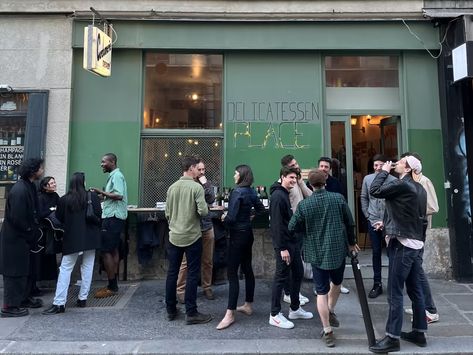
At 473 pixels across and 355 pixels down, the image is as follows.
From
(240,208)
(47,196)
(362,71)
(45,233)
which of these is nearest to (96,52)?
(47,196)

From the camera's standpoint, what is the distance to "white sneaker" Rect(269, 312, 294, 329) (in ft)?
16.0

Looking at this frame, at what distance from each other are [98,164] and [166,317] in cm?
321

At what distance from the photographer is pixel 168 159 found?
7.44 meters

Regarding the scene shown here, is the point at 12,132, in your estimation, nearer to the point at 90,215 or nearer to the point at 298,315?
the point at 90,215

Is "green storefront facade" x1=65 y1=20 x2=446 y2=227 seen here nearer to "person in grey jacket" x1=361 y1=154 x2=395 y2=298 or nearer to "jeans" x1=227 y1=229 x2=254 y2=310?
"person in grey jacket" x1=361 y1=154 x2=395 y2=298

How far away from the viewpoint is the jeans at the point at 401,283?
4277mm

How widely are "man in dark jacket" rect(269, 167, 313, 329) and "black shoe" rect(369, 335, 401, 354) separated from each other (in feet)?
3.32

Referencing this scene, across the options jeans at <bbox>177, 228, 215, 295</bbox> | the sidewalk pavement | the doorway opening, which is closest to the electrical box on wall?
the doorway opening

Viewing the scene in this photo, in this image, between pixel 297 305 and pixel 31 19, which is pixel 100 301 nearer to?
pixel 297 305

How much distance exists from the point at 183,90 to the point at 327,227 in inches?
174

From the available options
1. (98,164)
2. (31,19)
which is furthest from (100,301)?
(31,19)

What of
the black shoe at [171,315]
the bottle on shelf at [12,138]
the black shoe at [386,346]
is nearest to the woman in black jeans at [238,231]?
the black shoe at [171,315]

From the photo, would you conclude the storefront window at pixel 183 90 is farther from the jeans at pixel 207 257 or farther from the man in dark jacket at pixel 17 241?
the man in dark jacket at pixel 17 241

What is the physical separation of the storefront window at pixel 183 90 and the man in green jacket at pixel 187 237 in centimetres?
273
